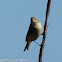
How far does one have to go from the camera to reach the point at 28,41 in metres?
6.75

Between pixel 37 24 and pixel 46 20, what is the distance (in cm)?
280

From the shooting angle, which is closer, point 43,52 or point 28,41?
point 43,52

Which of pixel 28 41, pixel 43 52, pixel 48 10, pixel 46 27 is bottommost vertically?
pixel 28 41

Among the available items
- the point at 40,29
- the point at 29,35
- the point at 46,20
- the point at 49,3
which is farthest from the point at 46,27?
the point at 29,35

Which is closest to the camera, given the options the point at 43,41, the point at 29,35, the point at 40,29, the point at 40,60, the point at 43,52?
the point at 40,60

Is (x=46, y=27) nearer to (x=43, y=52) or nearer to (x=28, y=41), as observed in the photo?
(x=43, y=52)

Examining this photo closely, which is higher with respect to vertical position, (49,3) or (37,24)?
(49,3)

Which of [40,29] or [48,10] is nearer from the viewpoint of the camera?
[48,10]

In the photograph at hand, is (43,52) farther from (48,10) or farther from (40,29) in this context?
(40,29)

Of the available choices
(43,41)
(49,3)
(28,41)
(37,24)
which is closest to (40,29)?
(37,24)

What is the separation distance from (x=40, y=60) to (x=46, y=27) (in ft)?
2.05

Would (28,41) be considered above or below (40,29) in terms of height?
below

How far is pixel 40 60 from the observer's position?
3.05 m

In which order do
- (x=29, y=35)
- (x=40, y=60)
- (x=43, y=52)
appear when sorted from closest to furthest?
(x=40, y=60) < (x=43, y=52) < (x=29, y=35)
